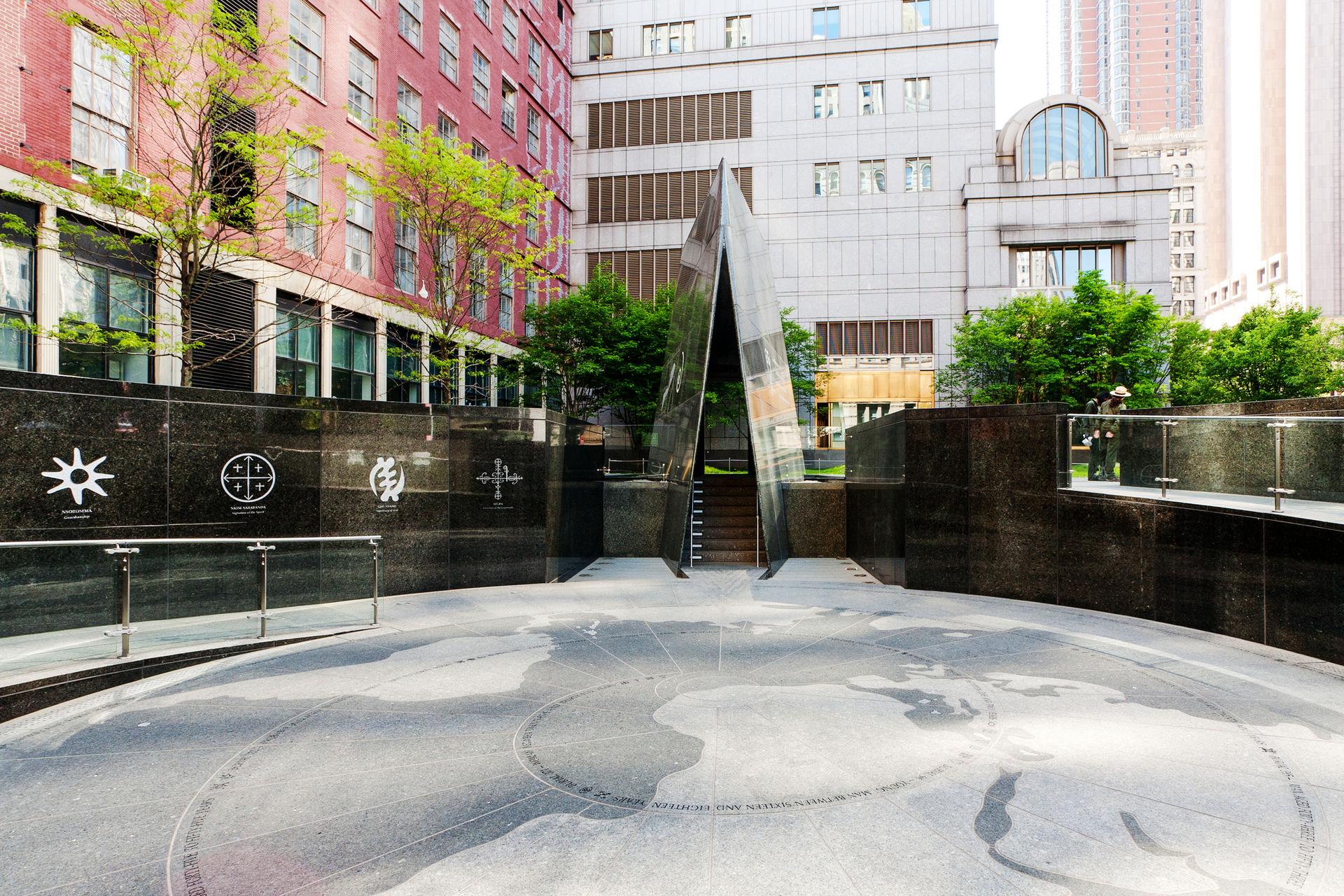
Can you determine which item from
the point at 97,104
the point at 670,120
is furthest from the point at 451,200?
the point at 670,120

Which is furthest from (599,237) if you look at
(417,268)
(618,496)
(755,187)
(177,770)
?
(177,770)

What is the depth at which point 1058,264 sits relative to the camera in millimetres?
41344

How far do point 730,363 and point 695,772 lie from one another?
46.6ft

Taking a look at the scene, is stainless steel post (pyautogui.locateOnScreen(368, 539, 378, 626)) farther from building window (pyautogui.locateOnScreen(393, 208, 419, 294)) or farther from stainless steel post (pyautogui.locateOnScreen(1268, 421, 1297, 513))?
building window (pyautogui.locateOnScreen(393, 208, 419, 294))

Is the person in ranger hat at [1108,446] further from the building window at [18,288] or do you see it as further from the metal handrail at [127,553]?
the building window at [18,288]

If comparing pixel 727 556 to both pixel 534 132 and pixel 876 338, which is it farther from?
pixel 534 132

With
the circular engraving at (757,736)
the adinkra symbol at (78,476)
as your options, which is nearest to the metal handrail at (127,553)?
the adinkra symbol at (78,476)

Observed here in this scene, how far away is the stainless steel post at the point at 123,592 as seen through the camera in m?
7.64

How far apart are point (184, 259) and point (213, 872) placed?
11238 mm

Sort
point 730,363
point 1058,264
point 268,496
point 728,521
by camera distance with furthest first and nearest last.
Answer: point 1058,264
point 730,363
point 728,521
point 268,496

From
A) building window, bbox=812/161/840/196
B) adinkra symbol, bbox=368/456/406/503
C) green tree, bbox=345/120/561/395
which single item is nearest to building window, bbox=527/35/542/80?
building window, bbox=812/161/840/196

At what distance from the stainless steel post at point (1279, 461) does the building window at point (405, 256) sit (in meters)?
23.9

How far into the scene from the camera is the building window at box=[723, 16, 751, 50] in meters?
44.9

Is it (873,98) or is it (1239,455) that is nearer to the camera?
(1239,455)
